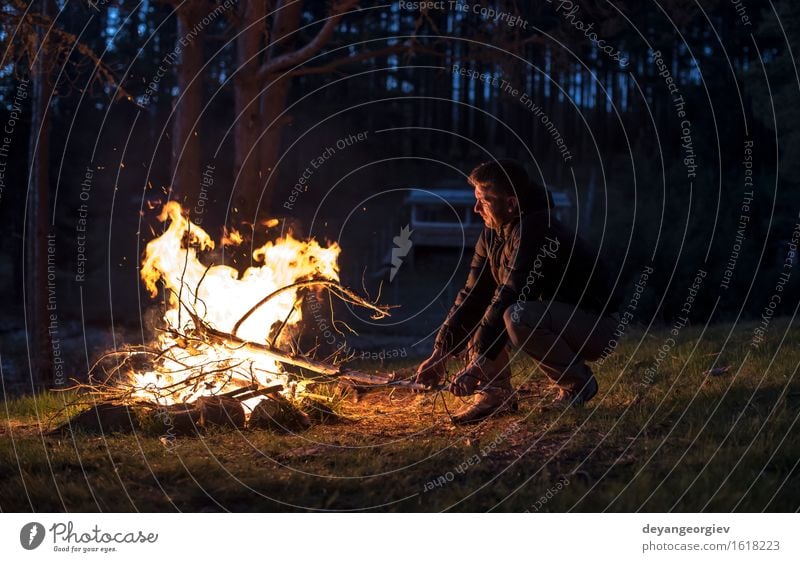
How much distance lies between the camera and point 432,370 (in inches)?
275

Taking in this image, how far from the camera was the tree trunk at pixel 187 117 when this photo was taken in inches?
416

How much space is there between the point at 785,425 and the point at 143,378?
483 cm

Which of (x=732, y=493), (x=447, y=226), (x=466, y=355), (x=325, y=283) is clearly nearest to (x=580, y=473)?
(x=732, y=493)

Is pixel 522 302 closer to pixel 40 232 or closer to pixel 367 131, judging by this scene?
pixel 40 232

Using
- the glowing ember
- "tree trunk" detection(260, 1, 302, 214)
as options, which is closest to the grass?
the glowing ember

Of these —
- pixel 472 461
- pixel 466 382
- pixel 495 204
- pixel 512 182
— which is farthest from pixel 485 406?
pixel 512 182

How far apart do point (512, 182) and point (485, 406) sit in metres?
1.66

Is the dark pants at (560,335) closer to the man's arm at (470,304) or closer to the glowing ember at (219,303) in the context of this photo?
the man's arm at (470,304)

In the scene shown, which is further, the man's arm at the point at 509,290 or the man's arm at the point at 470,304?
the man's arm at the point at 470,304

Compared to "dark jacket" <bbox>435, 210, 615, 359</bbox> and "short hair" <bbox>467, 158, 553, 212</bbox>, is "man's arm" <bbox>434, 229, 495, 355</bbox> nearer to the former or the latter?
"dark jacket" <bbox>435, 210, 615, 359</bbox>

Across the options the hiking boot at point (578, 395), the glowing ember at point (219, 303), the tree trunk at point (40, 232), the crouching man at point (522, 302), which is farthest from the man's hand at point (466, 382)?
the tree trunk at point (40, 232)

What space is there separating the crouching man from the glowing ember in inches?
54.8

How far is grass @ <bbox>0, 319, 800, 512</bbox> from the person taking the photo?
530 cm

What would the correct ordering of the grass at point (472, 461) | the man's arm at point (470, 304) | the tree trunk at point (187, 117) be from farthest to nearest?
the tree trunk at point (187, 117) → the man's arm at point (470, 304) → the grass at point (472, 461)
